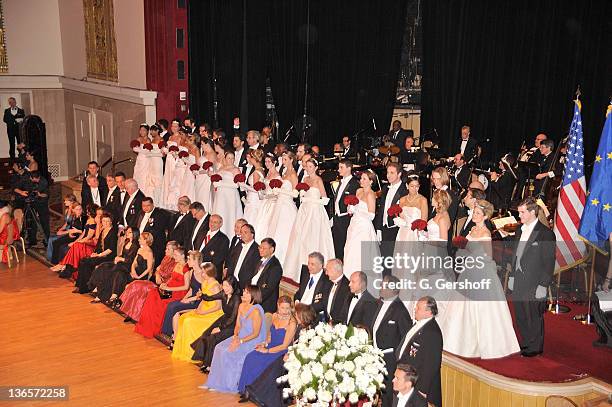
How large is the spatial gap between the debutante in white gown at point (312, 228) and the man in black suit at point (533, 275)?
10.0ft

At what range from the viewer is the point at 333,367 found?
20.4 feet

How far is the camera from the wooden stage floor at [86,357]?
9.04 meters

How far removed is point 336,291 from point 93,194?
7144 millimetres

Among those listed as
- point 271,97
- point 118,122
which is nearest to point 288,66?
point 271,97

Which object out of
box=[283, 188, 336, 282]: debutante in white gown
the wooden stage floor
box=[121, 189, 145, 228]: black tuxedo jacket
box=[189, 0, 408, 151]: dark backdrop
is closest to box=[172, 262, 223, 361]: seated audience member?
the wooden stage floor

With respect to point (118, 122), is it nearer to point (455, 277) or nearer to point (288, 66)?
point (288, 66)

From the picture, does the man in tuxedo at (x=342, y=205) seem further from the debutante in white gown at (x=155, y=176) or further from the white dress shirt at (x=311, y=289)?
the debutante in white gown at (x=155, y=176)

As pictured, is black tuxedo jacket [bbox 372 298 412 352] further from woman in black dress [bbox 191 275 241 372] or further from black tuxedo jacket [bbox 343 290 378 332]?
woman in black dress [bbox 191 275 241 372]

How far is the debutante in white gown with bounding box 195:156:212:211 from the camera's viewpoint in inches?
523

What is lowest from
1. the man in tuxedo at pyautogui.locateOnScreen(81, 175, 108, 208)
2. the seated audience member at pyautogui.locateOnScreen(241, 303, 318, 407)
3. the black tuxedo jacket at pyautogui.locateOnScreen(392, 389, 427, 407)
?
the seated audience member at pyautogui.locateOnScreen(241, 303, 318, 407)

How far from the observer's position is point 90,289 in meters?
12.4

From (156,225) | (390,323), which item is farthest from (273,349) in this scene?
(156,225)

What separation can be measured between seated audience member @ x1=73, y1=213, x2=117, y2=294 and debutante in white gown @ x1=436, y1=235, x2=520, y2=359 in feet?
20.7

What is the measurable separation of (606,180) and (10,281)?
9.39m
